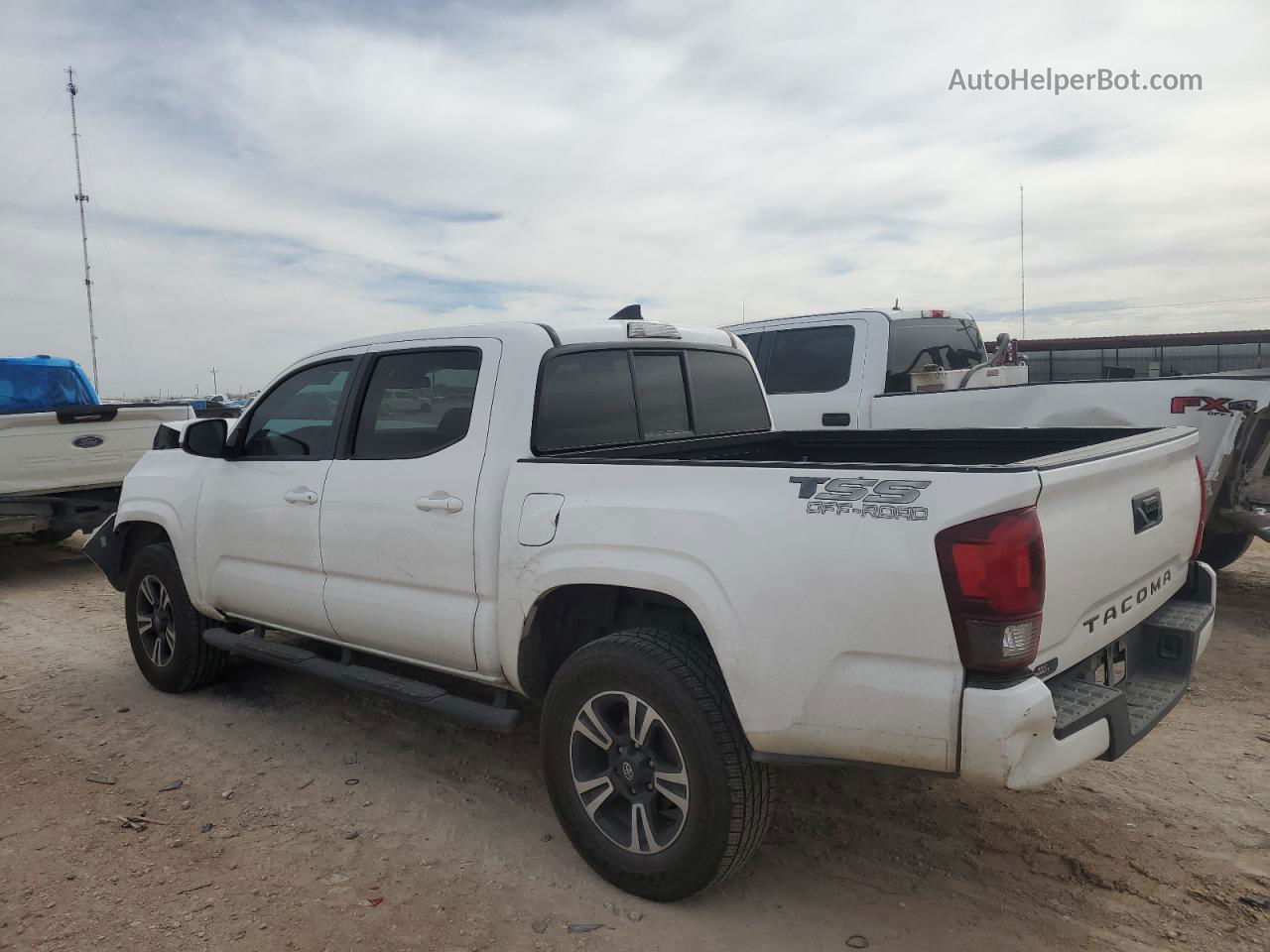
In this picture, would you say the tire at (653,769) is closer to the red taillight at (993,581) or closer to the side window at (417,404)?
the red taillight at (993,581)

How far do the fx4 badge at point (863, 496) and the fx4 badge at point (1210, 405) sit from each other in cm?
433

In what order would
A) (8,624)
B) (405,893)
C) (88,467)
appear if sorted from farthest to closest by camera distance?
1. (88,467)
2. (8,624)
3. (405,893)

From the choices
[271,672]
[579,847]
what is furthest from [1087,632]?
[271,672]

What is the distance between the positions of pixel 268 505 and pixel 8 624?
4100mm

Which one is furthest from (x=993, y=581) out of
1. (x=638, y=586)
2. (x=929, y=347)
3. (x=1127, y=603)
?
(x=929, y=347)

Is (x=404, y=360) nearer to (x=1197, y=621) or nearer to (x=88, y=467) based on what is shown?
(x=1197, y=621)

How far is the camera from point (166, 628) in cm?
534

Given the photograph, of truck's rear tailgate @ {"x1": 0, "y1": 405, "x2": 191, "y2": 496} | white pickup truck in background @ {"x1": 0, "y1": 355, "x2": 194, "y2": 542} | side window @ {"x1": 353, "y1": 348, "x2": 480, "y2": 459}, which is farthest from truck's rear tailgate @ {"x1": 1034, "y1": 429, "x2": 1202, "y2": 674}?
truck's rear tailgate @ {"x1": 0, "y1": 405, "x2": 191, "y2": 496}

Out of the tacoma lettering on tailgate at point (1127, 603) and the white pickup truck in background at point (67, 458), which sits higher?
the white pickup truck in background at point (67, 458)

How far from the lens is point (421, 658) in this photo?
151 inches

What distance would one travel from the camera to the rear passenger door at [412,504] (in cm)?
362

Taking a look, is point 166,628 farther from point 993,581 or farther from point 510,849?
point 993,581

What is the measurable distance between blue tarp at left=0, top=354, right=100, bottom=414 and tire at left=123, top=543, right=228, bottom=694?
192 inches

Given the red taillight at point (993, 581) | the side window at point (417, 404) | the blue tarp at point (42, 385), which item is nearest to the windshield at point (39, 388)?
the blue tarp at point (42, 385)
